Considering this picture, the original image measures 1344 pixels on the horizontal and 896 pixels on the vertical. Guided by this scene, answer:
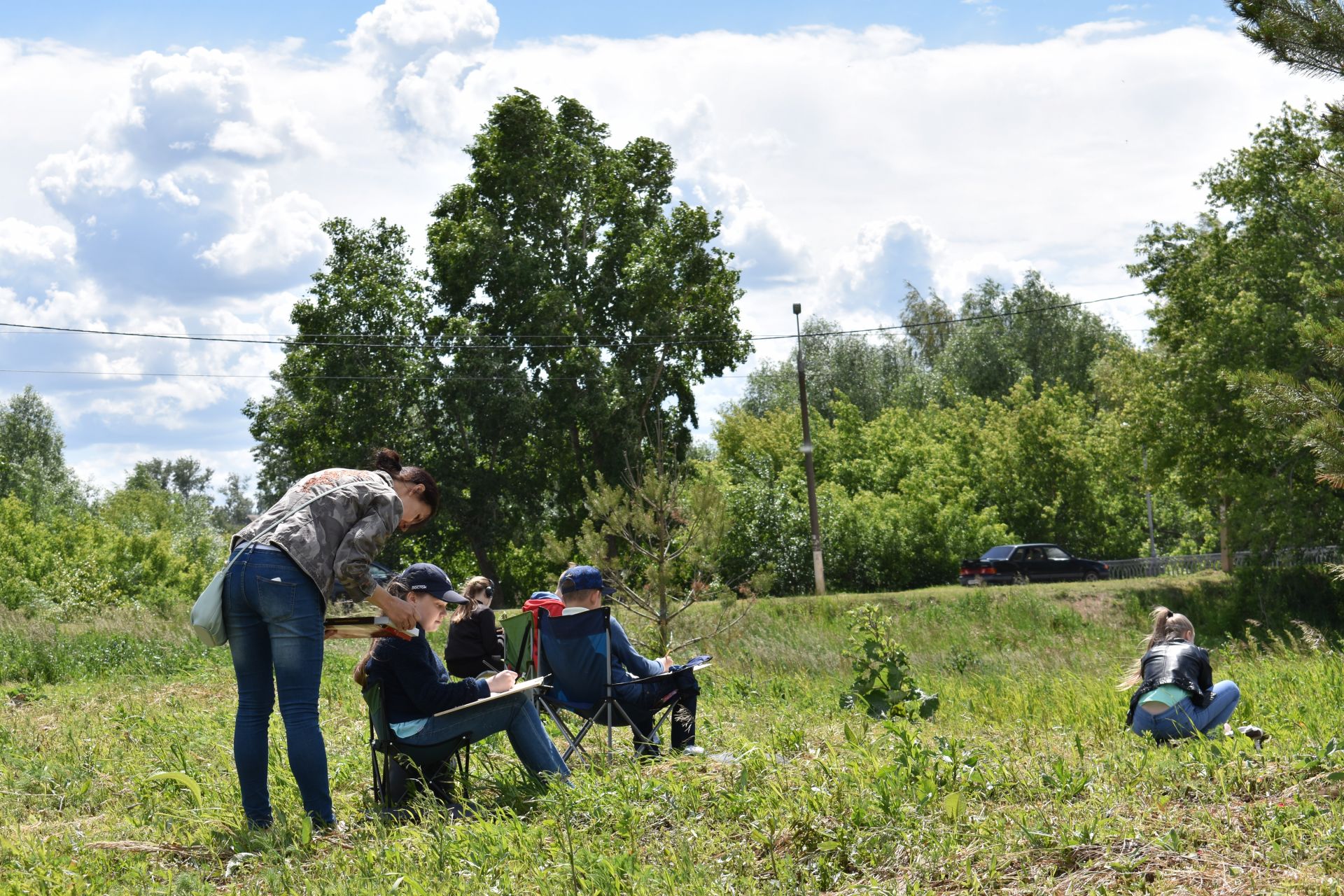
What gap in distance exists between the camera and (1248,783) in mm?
4258

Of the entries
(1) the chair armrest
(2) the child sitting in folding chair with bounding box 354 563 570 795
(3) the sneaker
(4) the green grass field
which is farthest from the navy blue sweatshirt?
(3) the sneaker

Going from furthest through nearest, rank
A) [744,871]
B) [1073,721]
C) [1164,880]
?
[1073,721], [744,871], [1164,880]

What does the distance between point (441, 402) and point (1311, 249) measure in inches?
845

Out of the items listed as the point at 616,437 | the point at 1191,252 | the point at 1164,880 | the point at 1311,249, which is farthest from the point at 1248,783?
the point at 616,437

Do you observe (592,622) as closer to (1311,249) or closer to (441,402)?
(1311,249)

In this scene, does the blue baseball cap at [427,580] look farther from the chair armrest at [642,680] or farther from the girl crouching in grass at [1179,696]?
the girl crouching in grass at [1179,696]

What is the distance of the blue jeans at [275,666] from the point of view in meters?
4.57

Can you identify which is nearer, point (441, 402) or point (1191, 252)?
point (1191, 252)

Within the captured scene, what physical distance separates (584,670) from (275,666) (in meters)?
1.91

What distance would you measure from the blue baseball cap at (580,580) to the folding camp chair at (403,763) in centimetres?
138

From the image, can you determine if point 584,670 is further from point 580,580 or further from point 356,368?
point 356,368

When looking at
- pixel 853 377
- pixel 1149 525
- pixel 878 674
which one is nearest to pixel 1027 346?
pixel 853 377

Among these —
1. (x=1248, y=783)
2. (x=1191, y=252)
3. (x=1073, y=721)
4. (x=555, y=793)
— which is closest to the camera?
(x=1248, y=783)

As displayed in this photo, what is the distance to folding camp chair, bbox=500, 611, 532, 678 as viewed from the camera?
22.0ft
